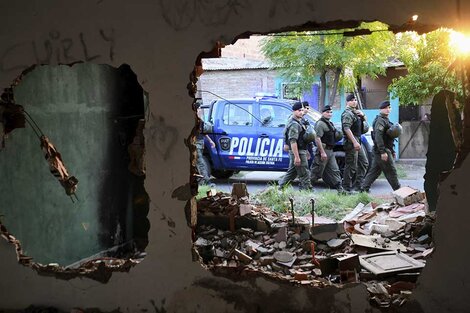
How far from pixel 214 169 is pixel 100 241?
609cm

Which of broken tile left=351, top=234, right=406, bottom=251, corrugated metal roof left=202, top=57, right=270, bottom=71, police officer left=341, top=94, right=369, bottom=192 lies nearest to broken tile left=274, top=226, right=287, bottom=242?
broken tile left=351, top=234, right=406, bottom=251

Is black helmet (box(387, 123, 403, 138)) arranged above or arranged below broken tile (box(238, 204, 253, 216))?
above

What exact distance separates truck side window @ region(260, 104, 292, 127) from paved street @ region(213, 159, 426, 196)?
1.61 m

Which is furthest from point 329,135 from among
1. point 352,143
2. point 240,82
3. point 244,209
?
point 240,82

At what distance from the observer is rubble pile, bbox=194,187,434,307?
4883 millimetres

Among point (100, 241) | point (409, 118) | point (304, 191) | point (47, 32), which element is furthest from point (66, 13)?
point (409, 118)

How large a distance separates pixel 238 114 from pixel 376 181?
14.0ft

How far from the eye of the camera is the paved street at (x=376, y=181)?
11438mm

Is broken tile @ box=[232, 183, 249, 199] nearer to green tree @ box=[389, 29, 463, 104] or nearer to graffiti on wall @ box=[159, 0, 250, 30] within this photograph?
graffiti on wall @ box=[159, 0, 250, 30]

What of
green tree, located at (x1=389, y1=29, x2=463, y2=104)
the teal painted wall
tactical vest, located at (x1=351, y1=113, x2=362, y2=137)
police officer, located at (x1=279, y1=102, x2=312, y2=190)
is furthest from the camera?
green tree, located at (x1=389, y1=29, x2=463, y2=104)

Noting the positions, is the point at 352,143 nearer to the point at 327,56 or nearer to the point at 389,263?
the point at 327,56

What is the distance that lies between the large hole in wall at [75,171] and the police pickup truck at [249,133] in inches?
184

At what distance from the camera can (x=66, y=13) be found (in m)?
3.86

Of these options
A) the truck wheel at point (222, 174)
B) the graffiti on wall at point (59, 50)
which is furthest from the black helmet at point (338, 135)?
the graffiti on wall at point (59, 50)
